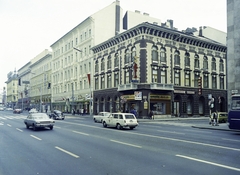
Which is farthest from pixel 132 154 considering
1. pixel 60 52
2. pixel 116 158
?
pixel 60 52

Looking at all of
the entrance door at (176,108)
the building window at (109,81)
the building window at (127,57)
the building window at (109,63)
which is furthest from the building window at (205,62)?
the building window at (109,81)

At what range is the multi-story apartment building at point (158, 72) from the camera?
4078cm

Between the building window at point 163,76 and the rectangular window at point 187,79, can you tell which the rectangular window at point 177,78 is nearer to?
the rectangular window at point 187,79

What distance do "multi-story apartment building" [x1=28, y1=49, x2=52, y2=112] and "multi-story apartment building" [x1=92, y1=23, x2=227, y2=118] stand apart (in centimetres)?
3485

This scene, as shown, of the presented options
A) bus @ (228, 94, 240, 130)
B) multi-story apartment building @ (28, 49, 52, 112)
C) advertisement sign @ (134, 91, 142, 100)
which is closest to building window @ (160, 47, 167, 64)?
advertisement sign @ (134, 91, 142, 100)

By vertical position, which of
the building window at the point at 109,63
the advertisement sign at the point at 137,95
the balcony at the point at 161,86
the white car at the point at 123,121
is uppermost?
the building window at the point at 109,63

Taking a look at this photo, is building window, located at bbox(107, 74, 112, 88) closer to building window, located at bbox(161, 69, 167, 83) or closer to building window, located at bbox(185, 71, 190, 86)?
building window, located at bbox(161, 69, 167, 83)

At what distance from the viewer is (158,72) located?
42.3 meters

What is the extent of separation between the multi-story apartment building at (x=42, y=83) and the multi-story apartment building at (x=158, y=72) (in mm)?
34850

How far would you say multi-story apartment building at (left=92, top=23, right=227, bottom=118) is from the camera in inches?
1606

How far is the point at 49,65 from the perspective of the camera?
83438mm

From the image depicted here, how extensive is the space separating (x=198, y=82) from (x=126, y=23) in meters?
21.2

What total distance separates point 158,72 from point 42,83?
59.3 metres

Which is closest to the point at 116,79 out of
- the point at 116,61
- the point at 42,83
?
the point at 116,61
